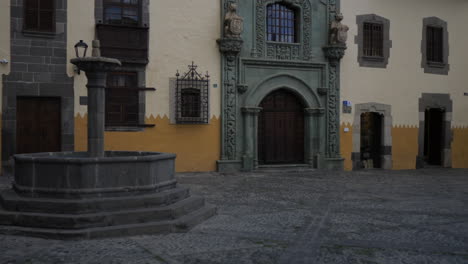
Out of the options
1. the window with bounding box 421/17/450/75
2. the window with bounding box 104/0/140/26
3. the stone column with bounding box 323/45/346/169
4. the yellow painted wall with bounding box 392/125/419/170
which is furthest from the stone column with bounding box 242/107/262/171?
the window with bounding box 421/17/450/75

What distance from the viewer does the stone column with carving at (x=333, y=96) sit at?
15.3m

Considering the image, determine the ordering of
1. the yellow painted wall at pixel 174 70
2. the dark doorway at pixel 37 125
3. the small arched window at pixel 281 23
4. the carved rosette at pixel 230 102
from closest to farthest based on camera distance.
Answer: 1. the dark doorway at pixel 37 125
2. the yellow painted wall at pixel 174 70
3. the carved rosette at pixel 230 102
4. the small arched window at pixel 281 23

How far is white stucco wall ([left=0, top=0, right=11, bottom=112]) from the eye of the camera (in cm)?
1213

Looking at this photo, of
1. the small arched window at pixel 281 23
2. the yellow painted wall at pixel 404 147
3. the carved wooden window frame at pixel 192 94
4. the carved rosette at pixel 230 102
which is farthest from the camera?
the yellow painted wall at pixel 404 147

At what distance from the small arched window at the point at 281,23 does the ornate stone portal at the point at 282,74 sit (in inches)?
Answer: 5.3

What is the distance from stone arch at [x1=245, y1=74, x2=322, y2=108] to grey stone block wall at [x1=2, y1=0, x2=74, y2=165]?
5302mm

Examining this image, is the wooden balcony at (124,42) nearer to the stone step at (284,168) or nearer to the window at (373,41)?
the stone step at (284,168)

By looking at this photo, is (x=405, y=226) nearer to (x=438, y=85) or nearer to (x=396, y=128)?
(x=396, y=128)

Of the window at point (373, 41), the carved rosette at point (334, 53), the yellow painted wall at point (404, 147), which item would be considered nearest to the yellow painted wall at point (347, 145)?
the yellow painted wall at point (404, 147)

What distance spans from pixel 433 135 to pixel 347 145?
14.1 feet

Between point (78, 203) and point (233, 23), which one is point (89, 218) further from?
point (233, 23)

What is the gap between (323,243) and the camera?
Answer: 18.5 ft

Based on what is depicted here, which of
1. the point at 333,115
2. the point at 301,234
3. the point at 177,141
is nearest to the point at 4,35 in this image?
the point at 177,141

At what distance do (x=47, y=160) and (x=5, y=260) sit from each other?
1722 millimetres
